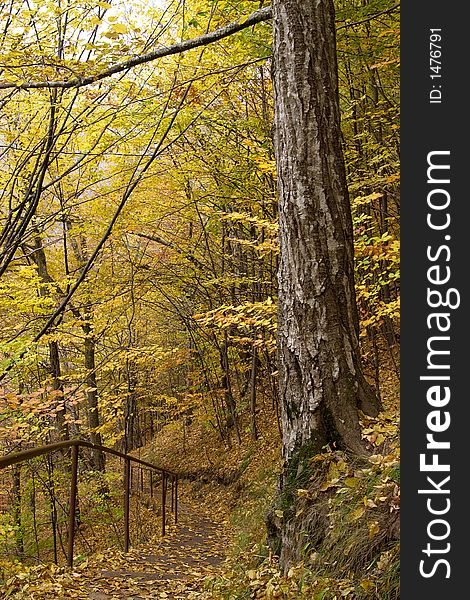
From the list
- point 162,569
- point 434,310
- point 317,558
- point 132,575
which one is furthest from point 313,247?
point 162,569

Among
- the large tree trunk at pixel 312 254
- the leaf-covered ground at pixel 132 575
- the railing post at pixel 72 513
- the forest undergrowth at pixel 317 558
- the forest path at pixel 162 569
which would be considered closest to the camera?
the forest undergrowth at pixel 317 558

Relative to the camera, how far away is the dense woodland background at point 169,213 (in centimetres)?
475

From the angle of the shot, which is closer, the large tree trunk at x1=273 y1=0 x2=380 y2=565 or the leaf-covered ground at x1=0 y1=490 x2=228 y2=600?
the large tree trunk at x1=273 y1=0 x2=380 y2=565

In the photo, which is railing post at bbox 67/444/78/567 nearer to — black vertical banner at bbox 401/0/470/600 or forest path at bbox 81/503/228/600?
forest path at bbox 81/503/228/600

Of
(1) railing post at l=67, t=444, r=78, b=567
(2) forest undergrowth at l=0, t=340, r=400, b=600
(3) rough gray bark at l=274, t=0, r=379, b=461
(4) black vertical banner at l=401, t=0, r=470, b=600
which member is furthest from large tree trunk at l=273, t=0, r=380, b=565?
(1) railing post at l=67, t=444, r=78, b=567

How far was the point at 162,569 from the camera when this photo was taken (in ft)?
19.9

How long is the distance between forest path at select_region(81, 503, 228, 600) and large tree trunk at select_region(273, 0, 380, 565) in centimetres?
153

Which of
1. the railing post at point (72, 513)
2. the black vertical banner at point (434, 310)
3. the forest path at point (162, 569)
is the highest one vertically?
the black vertical banner at point (434, 310)

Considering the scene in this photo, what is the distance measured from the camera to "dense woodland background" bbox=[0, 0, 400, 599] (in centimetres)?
475

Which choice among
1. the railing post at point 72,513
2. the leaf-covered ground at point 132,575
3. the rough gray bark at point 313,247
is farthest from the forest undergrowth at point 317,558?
the rough gray bark at point 313,247

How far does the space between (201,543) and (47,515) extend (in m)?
6.52

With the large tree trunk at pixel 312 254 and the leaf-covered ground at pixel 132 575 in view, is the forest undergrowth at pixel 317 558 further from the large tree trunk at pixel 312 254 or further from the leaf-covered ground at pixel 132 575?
the large tree trunk at pixel 312 254

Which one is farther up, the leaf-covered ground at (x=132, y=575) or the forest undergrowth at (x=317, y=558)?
the forest undergrowth at (x=317, y=558)

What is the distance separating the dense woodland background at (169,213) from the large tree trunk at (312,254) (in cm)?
26
